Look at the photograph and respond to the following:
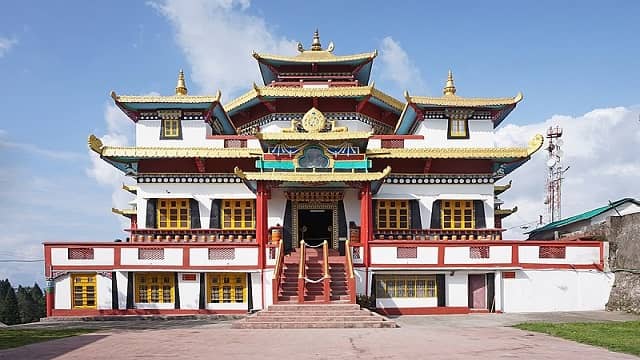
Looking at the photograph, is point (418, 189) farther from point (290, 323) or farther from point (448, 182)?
point (290, 323)

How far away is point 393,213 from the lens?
87.5 ft

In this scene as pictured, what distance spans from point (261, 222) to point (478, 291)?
8.67 metres

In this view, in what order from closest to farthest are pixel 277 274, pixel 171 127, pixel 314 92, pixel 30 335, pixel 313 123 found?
pixel 30 335, pixel 277 274, pixel 313 123, pixel 171 127, pixel 314 92

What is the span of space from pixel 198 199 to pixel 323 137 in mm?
6497

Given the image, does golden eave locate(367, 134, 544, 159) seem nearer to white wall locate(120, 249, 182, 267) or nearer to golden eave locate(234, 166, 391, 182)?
golden eave locate(234, 166, 391, 182)

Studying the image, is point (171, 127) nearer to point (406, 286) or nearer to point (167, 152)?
point (167, 152)

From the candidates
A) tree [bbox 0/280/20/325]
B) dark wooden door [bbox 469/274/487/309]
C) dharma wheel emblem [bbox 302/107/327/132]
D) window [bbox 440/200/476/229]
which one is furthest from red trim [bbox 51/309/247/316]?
tree [bbox 0/280/20/325]

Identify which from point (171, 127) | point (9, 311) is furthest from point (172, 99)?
point (9, 311)

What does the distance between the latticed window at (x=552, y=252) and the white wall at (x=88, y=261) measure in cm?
1623

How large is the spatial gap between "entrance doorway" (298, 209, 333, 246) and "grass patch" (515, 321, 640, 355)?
35.9 feet

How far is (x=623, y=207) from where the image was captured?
25656mm

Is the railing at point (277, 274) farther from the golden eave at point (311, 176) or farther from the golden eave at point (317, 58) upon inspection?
the golden eave at point (317, 58)

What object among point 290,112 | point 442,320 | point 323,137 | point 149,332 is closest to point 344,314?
point 442,320

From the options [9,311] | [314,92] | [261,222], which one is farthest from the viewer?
[9,311]
